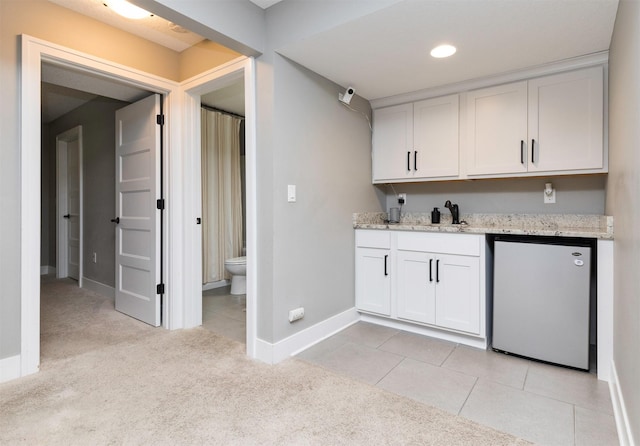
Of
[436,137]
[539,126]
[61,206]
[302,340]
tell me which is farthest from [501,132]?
[61,206]

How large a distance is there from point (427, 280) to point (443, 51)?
1646mm

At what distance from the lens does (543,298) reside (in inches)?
88.8

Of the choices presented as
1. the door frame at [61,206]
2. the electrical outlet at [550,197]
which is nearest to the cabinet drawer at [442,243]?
the electrical outlet at [550,197]

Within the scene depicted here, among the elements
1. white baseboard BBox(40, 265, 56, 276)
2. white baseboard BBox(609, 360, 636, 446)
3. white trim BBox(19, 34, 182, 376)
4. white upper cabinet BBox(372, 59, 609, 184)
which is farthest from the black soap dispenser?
white baseboard BBox(40, 265, 56, 276)

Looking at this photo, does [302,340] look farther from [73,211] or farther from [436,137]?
[73,211]

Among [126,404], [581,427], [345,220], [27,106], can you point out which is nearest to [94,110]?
[27,106]

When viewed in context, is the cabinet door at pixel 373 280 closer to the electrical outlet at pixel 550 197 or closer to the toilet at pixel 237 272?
the electrical outlet at pixel 550 197

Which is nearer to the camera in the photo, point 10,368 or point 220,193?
point 10,368

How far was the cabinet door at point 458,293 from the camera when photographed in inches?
99.9

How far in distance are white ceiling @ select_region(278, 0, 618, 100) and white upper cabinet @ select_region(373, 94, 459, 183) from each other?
0.28 meters

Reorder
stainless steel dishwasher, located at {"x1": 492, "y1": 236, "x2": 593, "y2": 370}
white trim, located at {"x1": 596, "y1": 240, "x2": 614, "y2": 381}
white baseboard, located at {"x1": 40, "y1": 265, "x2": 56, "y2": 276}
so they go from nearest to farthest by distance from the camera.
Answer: white trim, located at {"x1": 596, "y1": 240, "x2": 614, "y2": 381}, stainless steel dishwasher, located at {"x1": 492, "y1": 236, "x2": 593, "y2": 370}, white baseboard, located at {"x1": 40, "y1": 265, "x2": 56, "y2": 276}

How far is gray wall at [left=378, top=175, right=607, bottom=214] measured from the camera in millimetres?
2582

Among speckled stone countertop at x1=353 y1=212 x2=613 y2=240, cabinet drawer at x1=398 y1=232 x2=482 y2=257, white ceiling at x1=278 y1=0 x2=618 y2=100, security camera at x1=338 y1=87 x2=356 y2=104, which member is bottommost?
cabinet drawer at x1=398 y1=232 x2=482 y2=257

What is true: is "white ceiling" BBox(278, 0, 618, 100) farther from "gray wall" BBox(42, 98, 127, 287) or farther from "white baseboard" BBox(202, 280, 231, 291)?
"white baseboard" BBox(202, 280, 231, 291)
